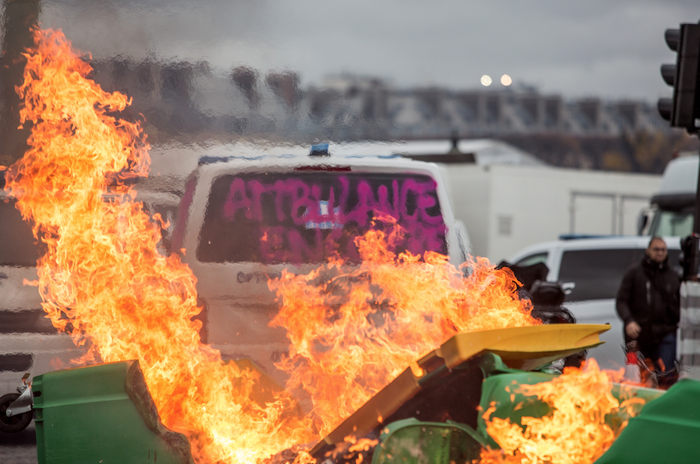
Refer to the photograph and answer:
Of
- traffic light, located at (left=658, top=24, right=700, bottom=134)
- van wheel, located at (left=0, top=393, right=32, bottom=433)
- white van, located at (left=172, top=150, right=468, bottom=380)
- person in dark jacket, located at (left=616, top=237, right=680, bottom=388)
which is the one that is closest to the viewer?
white van, located at (left=172, top=150, right=468, bottom=380)

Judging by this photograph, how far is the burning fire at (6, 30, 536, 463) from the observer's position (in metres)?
3.72

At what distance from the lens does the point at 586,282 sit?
7.89 meters

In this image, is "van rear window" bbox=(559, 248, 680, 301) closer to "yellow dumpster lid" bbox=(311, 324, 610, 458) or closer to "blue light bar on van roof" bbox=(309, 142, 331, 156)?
"blue light bar on van roof" bbox=(309, 142, 331, 156)

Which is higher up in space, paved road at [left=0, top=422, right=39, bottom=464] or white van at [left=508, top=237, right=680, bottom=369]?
white van at [left=508, top=237, right=680, bottom=369]

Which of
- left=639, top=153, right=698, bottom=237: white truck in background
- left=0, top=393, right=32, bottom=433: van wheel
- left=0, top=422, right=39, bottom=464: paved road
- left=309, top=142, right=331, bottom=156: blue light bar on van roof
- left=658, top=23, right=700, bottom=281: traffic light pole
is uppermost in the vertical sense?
left=658, top=23, right=700, bottom=281: traffic light pole

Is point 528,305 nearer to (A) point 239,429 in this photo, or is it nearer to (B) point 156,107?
(A) point 239,429

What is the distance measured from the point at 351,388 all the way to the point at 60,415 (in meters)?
1.56

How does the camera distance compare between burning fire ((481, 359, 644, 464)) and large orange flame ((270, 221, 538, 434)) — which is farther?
large orange flame ((270, 221, 538, 434))

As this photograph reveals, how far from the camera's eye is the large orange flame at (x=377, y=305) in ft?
13.3

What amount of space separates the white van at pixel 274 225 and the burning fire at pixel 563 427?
1687 mm

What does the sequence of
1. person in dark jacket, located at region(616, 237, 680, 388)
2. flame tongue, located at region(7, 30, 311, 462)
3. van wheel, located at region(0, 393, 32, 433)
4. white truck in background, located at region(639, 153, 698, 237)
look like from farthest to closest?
white truck in background, located at region(639, 153, 698, 237) → person in dark jacket, located at region(616, 237, 680, 388) → van wheel, located at region(0, 393, 32, 433) → flame tongue, located at region(7, 30, 311, 462)

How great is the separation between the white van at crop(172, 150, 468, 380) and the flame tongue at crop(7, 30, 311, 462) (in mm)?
191

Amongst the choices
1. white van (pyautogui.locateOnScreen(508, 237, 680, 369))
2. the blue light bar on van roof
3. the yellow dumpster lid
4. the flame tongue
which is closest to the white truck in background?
white van (pyautogui.locateOnScreen(508, 237, 680, 369))

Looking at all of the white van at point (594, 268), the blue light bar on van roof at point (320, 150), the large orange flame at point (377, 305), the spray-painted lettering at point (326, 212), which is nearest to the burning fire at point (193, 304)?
the large orange flame at point (377, 305)
